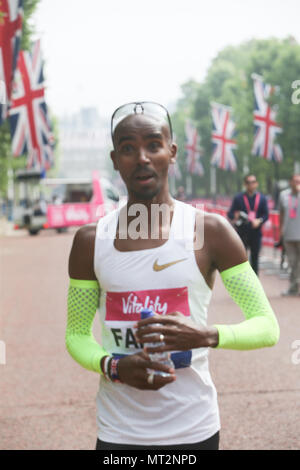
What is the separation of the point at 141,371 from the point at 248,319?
1.31 ft

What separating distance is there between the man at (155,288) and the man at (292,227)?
29.4 ft

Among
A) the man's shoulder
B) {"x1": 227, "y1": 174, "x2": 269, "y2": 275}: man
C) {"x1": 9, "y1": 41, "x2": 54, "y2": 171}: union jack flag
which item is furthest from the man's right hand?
{"x1": 9, "y1": 41, "x2": 54, "y2": 171}: union jack flag

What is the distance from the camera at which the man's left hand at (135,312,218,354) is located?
1.98m

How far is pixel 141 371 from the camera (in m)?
2.05

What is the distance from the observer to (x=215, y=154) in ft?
121

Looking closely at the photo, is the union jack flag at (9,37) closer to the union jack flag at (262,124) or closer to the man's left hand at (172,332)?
the man's left hand at (172,332)

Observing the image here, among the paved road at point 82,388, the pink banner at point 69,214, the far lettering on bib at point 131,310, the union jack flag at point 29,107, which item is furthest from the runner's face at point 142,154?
the pink banner at point 69,214

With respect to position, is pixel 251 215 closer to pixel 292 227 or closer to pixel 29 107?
pixel 292 227

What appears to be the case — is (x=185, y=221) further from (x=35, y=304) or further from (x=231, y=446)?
(x=35, y=304)

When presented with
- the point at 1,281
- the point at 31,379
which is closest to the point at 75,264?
the point at 31,379

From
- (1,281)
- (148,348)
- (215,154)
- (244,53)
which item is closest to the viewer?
(148,348)

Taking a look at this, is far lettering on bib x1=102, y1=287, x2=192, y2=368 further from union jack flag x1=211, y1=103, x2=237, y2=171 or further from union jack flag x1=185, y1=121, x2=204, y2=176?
union jack flag x1=185, y1=121, x2=204, y2=176

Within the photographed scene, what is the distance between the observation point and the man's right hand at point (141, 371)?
2.02m
